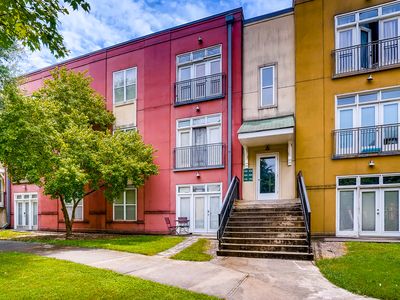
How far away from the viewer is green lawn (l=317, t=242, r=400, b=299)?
248 inches

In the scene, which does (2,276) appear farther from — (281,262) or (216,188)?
(216,188)

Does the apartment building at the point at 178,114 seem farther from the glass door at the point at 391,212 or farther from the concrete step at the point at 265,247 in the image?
the glass door at the point at 391,212

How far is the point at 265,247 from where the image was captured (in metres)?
10.1

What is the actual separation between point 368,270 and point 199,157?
9419 mm

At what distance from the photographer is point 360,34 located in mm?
12867

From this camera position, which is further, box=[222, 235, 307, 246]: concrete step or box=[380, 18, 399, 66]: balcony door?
box=[380, 18, 399, 66]: balcony door

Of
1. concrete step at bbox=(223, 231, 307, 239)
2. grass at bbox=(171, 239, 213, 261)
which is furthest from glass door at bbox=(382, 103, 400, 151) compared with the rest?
grass at bbox=(171, 239, 213, 261)

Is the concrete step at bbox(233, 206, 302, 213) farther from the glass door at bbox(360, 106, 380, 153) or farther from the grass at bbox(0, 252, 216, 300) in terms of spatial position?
the grass at bbox(0, 252, 216, 300)

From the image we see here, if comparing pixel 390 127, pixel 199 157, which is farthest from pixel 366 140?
pixel 199 157

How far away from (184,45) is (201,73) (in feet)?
5.90

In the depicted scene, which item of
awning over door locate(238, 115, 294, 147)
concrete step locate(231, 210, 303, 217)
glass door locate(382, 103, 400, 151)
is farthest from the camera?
awning over door locate(238, 115, 294, 147)

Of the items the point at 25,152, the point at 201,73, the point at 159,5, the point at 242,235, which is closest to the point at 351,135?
the point at 242,235

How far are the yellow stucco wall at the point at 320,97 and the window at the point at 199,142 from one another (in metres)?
3.84

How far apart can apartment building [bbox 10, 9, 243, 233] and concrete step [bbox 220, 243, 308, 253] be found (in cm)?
437
